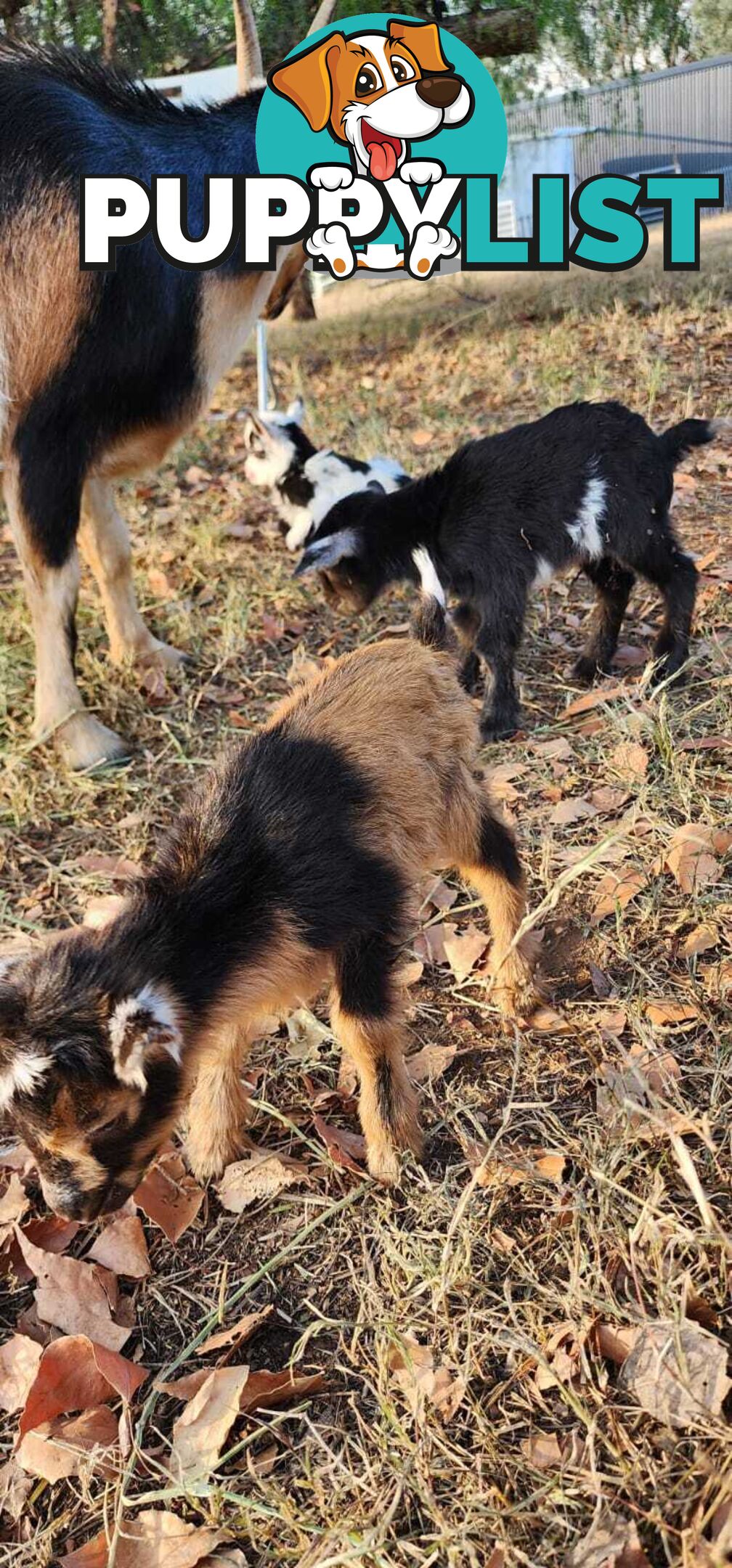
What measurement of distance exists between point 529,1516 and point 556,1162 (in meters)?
0.77

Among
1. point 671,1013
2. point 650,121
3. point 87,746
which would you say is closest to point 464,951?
point 671,1013

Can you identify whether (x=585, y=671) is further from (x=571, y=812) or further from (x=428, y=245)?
(x=428, y=245)

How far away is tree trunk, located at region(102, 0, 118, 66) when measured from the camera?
6.77 m

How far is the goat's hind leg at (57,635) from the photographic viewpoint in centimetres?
442

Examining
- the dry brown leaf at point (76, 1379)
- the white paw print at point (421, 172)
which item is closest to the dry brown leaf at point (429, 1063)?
the dry brown leaf at point (76, 1379)

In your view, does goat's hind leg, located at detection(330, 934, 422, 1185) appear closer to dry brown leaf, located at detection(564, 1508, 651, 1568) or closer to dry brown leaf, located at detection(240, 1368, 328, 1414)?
dry brown leaf, located at detection(240, 1368, 328, 1414)

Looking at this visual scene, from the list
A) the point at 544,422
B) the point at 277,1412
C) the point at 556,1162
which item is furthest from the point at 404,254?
the point at 277,1412

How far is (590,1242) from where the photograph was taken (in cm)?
243

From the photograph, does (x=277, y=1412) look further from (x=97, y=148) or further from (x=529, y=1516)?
(x=97, y=148)

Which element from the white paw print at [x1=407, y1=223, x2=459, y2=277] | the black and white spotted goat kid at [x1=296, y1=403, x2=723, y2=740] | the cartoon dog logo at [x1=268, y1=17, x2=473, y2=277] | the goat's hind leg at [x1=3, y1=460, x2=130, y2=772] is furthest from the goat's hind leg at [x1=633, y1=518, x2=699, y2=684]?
the white paw print at [x1=407, y1=223, x2=459, y2=277]

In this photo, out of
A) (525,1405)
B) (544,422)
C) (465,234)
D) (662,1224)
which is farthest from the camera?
(465,234)

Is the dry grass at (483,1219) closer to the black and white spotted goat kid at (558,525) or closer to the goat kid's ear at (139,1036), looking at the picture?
the black and white spotted goat kid at (558,525)

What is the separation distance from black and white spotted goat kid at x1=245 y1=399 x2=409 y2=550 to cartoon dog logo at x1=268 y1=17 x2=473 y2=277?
3.67 feet

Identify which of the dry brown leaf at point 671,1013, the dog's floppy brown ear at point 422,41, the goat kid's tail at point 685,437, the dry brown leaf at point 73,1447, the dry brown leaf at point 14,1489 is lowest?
the dry brown leaf at point 14,1489
